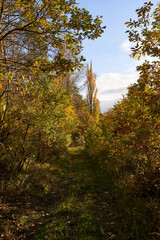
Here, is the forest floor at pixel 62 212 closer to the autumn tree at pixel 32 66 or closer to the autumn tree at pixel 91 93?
the autumn tree at pixel 32 66

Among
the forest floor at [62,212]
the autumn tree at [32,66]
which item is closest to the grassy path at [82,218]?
the forest floor at [62,212]

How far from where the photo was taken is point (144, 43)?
11.7ft

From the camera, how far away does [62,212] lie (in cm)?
426

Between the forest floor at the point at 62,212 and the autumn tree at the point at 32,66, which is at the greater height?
the autumn tree at the point at 32,66

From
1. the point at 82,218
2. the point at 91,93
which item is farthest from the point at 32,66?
the point at 91,93

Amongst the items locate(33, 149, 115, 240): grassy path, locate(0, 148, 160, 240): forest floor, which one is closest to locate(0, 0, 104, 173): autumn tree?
locate(0, 148, 160, 240): forest floor

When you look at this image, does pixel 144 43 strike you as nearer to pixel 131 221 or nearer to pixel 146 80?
pixel 146 80

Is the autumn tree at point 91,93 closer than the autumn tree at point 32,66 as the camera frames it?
No

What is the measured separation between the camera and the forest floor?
3358 millimetres

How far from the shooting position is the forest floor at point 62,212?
3358 millimetres

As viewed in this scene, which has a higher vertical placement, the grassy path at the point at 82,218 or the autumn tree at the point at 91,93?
the autumn tree at the point at 91,93

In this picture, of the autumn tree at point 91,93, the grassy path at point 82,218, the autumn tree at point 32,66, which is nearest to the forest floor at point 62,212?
the grassy path at point 82,218

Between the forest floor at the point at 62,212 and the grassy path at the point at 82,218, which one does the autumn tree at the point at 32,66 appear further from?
the grassy path at the point at 82,218

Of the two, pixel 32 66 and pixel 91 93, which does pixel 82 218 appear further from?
pixel 91 93
